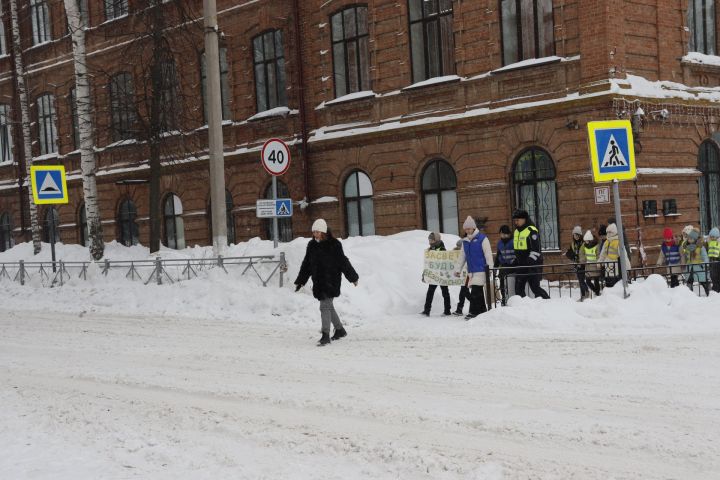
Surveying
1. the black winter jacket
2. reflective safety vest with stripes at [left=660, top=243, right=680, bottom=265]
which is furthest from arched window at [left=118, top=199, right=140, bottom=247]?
reflective safety vest with stripes at [left=660, top=243, right=680, bottom=265]

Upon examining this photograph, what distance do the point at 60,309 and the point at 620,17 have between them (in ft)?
47.3

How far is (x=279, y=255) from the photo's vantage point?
50.7ft

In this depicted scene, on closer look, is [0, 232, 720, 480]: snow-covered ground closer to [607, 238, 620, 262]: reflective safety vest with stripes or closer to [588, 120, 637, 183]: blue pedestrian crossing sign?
[588, 120, 637, 183]: blue pedestrian crossing sign

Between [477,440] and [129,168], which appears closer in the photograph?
[477,440]

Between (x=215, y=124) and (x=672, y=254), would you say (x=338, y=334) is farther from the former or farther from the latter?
(x=672, y=254)

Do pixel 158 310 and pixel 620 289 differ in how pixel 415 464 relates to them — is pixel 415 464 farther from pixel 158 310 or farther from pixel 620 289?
pixel 158 310

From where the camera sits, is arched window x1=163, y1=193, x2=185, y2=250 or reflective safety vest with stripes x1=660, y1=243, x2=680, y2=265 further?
arched window x1=163, y1=193, x2=185, y2=250

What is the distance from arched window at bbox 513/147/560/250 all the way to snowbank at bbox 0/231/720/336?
2.78m

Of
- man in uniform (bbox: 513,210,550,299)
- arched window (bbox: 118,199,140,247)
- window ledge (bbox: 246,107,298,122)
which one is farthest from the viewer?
arched window (bbox: 118,199,140,247)

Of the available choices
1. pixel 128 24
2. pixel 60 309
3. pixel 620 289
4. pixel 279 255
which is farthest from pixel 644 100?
pixel 128 24

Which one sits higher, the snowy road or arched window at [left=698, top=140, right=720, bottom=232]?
arched window at [left=698, top=140, right=720, bottom=232]

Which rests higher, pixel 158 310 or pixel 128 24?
pixel 128 24

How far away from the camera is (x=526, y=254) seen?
1355 cm

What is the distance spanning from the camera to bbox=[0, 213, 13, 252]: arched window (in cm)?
3625
